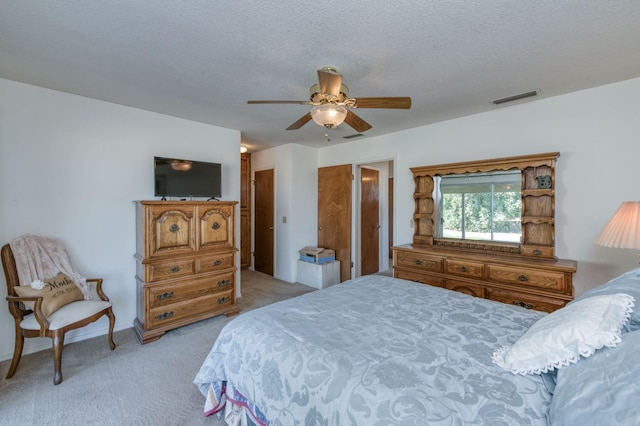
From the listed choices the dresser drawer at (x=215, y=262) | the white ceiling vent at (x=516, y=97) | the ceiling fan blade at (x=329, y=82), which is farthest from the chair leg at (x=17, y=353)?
the white ceiling vent at (x=516, y=97)

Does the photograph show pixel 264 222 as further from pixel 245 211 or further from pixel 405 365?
pixel 405 365

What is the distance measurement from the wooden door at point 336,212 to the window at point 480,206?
1.57m

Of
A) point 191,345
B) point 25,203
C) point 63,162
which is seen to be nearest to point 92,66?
point 63,162

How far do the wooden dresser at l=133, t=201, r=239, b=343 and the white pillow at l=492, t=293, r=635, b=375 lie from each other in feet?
A: 9.34

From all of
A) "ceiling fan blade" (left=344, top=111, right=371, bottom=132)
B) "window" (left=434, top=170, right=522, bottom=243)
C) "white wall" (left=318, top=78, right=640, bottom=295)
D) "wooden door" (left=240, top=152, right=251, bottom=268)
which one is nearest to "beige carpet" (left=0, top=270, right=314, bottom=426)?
"ceiling fan blade" (left=344, top=111, right=371, bottom=132)

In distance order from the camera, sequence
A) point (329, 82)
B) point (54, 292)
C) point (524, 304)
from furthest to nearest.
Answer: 1. point (524, 304)
2. point (54, 292)
3. point (329, 82)

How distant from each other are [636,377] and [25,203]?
13.3 feet

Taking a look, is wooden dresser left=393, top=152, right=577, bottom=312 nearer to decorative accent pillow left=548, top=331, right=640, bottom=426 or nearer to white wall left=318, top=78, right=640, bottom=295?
white wall left=318, top=78, right=640, bottom=295

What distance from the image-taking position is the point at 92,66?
2.19m

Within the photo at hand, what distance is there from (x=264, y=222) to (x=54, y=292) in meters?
3.35

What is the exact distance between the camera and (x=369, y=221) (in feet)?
17.2

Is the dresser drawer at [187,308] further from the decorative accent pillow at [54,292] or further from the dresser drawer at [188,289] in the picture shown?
the decorative accent pillow at [54,292]

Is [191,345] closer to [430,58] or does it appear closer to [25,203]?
[25,203]

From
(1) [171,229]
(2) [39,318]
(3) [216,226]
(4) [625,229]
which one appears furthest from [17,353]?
(4) [625,229]
